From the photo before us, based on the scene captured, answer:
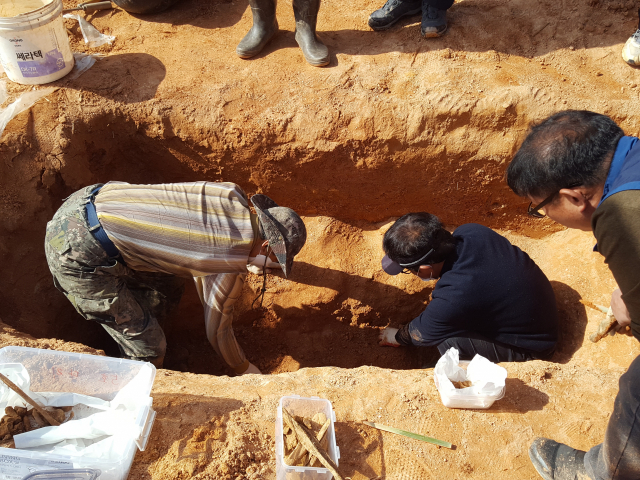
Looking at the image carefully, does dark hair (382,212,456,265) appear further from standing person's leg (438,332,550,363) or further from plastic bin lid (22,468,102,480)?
plastic bin lid (22,468,102,480)

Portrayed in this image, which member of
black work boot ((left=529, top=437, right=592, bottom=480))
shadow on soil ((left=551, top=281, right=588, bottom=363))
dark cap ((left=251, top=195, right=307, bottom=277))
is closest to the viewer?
black work boot ((left=529, top=437, right=592, bottom=480))

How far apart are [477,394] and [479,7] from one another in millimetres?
3432

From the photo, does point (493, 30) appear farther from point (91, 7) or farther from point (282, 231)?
point (91, 7)

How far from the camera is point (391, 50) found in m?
3.89

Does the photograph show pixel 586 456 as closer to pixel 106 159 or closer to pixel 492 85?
pixel 492 85

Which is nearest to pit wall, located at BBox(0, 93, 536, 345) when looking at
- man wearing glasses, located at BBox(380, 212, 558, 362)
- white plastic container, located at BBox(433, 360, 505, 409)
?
man wearing glasses, located at BBox(380, 212, 558, 362)

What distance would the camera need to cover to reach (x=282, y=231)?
232 cm

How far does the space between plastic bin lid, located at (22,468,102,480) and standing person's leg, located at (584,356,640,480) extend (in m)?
1.97

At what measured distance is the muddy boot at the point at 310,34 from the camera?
3.67 metres

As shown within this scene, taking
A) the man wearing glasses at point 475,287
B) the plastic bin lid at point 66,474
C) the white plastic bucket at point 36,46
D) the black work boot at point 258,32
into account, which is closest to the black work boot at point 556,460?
the man wearing glasses at point 475,287

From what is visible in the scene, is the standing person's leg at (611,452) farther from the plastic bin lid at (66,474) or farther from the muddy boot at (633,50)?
the muddy boot at (633,50)

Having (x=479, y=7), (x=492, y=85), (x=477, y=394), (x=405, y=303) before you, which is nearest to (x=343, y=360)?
(x=405, y=303)

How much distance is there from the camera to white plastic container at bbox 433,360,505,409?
2.25 metres

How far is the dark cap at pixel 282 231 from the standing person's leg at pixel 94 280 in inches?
37.0
